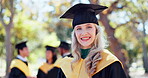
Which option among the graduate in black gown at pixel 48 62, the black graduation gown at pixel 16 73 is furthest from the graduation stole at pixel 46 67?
the black graduation gown at pixel 16 73

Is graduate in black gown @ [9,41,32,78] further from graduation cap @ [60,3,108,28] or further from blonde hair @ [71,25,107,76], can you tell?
blonde hair @ [71,25,107,76]

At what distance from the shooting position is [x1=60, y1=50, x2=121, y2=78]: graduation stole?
2.41 meters

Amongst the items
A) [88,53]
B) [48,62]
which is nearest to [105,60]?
[88,53]

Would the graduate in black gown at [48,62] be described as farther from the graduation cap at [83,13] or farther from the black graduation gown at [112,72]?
the black graduation gown at [112,72]

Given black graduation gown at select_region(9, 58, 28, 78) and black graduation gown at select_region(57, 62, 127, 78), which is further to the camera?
black graduation gown at select_region(9, 58, 28, 78)

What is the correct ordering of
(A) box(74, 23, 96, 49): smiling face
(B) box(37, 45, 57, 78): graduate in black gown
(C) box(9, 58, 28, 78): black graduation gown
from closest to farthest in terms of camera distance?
(A) box(74, 23, 96, 49): smiling face → (C) box(9, 58, 28, 78): black graduation gown → (B) box(37, 45, 57, 78): graduate in black gown

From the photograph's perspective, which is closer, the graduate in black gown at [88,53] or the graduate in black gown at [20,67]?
the graduate in black gown at [88,53]

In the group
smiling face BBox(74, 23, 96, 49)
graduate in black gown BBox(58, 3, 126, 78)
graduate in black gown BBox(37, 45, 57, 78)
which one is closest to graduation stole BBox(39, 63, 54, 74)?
graduate in black gown BBox(37, 45, 57, 78)

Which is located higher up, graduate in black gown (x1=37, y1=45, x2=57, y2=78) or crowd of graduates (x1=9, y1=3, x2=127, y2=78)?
crowd of graduates (x1=9, y1=3, x2=127, y2=78)

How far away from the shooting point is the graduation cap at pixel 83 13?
2.63 meters

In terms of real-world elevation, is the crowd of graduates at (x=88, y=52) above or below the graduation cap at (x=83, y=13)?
below

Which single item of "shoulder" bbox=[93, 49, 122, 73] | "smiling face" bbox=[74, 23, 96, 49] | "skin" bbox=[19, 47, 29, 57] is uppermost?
"smiling face" bbox=[74, 23, 96, 49]

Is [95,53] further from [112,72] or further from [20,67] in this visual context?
[20,67]

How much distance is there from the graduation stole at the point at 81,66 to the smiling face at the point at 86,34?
0.54ft
